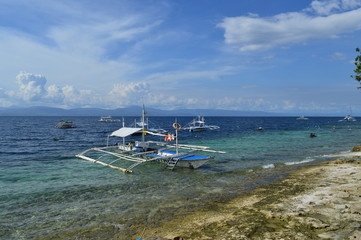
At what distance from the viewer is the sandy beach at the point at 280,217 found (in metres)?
9.62

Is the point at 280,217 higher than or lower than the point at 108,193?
higher

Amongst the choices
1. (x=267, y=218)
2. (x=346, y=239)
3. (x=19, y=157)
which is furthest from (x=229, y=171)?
(x=19, y=157)

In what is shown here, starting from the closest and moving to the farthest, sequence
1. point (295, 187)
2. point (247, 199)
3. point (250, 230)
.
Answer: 1. point (250, 230)
2. point (247, 199)
3. point (295, 187)

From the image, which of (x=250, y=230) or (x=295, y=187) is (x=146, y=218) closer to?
(x=250, y=230)

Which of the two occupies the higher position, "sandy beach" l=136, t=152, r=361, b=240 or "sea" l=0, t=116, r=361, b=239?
"sandy beach" l=136, t=152, r=361, b=240

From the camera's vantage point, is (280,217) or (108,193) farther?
(108,193)

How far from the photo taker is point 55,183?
64.8ft

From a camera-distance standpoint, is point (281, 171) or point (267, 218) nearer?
point (267, 218)

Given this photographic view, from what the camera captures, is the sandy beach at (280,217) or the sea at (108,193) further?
the sea at (108,193)

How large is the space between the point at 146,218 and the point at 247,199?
20.6ft

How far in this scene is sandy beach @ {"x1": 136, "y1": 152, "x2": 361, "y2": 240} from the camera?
9617 millimetres

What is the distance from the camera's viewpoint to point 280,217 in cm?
1116

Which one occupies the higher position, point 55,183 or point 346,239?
point 346,239

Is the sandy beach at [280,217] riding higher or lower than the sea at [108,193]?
higher
